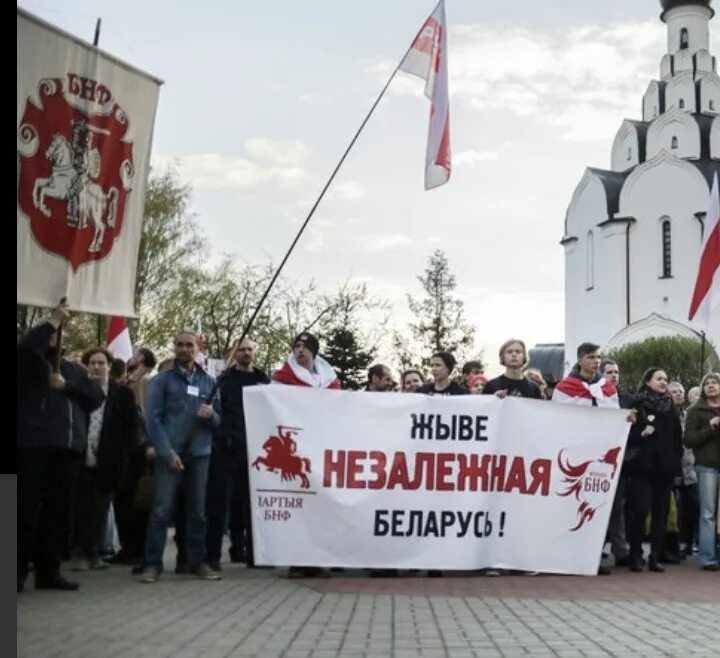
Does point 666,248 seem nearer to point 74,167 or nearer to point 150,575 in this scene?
point 150,575

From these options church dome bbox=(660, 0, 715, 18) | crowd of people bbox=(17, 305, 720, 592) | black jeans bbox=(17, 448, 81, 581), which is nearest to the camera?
black jeans bbox=(17, 448, 81, 581)

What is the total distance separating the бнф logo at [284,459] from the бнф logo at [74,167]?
318 cm

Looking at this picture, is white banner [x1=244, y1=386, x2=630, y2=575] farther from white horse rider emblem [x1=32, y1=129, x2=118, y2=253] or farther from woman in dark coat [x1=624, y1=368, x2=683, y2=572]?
white horse rider emblem [x1=32, y1=129, x2=118, y2=253]

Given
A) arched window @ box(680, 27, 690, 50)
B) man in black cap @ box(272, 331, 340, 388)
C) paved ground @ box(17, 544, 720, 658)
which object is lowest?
paved ground @ box(17, 544, 720, 658)

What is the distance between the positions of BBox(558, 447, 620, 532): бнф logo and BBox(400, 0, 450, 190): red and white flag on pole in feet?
11.8

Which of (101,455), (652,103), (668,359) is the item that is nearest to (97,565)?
(101,455)

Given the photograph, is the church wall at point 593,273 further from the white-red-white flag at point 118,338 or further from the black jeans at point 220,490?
the black jeans at point 220,490

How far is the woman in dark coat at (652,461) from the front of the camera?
39.2 ft

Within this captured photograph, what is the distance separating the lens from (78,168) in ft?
24.7

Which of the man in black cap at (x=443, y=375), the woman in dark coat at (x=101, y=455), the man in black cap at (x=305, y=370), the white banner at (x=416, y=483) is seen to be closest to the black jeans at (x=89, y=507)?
the woman in dark coat at (x=101, y=455)

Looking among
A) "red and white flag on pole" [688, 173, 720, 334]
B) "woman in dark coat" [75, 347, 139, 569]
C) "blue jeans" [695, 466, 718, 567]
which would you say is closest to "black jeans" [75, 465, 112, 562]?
Answer: "woman in dark coat" [75, 347, 139, 569]

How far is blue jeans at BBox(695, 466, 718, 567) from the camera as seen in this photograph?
12.3 meters

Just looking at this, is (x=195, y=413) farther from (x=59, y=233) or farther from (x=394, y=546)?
(x=59, y=233)

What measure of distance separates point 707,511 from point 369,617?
5664 mm
